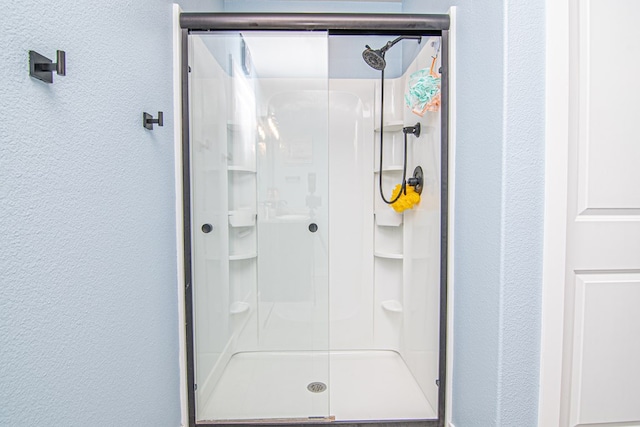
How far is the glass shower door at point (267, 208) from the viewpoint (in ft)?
4.98

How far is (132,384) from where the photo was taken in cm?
104

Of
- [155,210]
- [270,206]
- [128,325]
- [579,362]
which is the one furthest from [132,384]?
[579,362]

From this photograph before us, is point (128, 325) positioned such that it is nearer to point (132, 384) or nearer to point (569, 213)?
point (132, 384)

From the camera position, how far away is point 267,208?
62.4 inches

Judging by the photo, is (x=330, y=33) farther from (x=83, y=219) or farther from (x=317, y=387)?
(x=317, y=387)

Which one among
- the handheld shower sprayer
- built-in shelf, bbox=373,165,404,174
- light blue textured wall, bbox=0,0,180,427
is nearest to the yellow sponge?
the handheld shower sprayer

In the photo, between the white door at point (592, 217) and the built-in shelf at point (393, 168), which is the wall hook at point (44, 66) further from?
the built-in shelf at point (393, 168)

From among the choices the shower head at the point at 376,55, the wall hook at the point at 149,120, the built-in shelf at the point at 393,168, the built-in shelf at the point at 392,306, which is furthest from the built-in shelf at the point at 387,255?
the wall hook at the point at 149,120

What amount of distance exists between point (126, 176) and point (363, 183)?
1472 millimetres

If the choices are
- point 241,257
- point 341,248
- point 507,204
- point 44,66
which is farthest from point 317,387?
point 44,66

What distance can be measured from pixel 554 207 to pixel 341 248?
1.31 meters

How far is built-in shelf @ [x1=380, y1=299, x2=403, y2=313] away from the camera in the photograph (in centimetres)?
212

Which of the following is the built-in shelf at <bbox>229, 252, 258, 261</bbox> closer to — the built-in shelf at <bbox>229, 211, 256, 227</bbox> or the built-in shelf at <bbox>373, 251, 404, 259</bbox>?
the built-in shelf at <bbox>229, 211, 256, 227</bbox>

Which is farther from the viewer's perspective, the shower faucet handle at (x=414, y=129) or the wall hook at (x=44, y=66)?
the shower faucet handle at (x=414, y=129)
